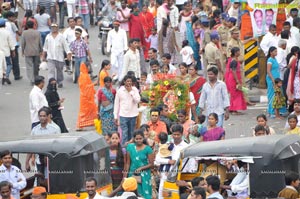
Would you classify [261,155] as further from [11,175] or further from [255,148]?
[11,175]

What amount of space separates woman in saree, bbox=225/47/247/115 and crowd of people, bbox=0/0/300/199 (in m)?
0.02

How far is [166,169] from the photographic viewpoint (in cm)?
1936

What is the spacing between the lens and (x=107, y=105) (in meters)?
23.7

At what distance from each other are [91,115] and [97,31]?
11.4 metres

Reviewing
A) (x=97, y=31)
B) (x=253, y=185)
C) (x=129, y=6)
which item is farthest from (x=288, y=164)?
(x=97, y=31)

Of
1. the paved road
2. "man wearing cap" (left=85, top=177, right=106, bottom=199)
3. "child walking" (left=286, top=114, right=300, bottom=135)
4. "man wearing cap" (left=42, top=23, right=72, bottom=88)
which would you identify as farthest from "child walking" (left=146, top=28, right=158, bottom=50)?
"man wearing cap" (left=85, top=177, right=106, bottom=199)

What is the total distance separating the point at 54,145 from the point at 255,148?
2865mm

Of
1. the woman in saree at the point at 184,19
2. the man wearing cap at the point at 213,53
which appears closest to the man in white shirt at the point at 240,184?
the man wearing cap at the point at 213,53

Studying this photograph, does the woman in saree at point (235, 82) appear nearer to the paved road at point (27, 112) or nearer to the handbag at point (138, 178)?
the paved road at point (27, 112)

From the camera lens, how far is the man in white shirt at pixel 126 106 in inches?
901

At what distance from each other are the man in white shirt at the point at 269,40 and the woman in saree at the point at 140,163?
27.4 ft

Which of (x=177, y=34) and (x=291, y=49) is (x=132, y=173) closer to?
(x=291, y=49)

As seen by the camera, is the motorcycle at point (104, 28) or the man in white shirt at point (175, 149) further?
the motorcycle at point (104, 28)

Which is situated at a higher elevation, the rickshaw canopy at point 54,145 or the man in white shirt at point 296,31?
the man in white shirt at point 296,31
